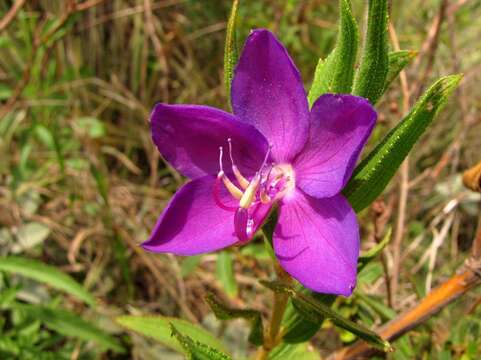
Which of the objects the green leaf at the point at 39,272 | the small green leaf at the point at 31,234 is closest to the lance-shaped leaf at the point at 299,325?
the green leaf at the point at 39,272

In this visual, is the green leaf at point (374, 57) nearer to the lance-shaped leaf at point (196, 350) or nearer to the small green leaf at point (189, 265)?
the lance-shaped leaf at point (196, 350)

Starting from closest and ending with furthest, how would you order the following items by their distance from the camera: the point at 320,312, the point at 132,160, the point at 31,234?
the point at 320,312 < the point at 31,234 < the point at 132,160

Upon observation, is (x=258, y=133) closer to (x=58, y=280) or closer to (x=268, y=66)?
(x=268, y=66)

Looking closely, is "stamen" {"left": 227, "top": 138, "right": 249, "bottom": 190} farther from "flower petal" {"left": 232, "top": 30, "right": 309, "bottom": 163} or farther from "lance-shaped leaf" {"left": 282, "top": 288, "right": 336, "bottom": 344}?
"lance-shaped leaf" {"left": 282, "top": 288, "right": 336, "bottom": 344}

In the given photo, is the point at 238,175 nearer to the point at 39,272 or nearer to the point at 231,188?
the point at 231,188

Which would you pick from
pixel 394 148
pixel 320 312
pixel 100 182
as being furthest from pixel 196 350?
pixel 100 182

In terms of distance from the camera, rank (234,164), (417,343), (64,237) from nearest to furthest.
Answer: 1. (234,164)
2. (417,343)
3. (64,237)

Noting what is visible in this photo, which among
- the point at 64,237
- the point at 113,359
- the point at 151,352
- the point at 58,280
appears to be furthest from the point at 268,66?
the point at 64,237
